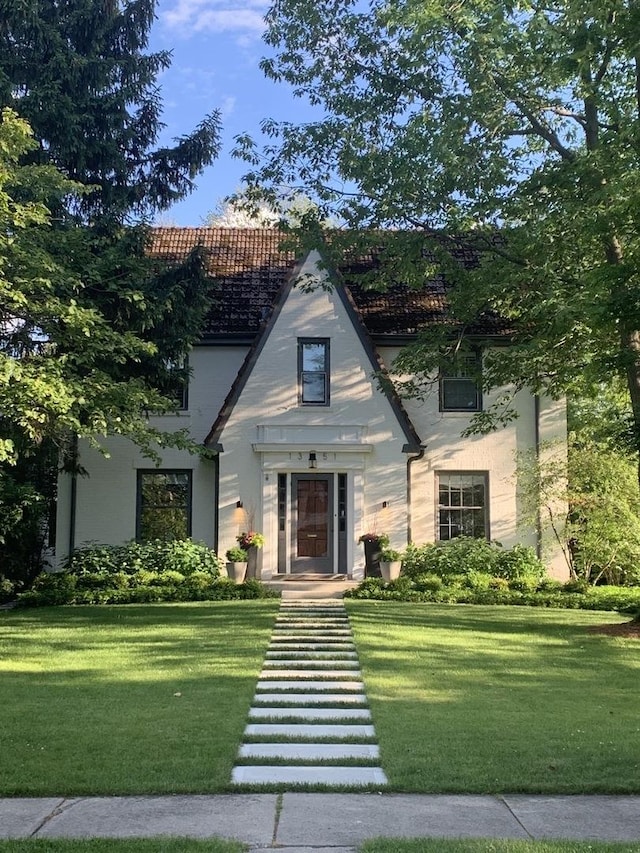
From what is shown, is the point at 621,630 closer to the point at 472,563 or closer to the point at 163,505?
the point at 472,563

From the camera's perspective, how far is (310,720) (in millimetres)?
7797

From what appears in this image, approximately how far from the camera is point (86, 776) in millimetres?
5906

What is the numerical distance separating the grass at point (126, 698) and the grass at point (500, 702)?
1.55 m

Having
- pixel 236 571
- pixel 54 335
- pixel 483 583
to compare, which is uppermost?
pixel 54 335

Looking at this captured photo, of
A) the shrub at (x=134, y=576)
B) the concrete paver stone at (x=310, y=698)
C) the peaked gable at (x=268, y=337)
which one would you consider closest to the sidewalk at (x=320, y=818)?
the concrete paver stone at (x=310, y=698)

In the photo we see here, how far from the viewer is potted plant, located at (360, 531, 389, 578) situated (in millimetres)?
17625

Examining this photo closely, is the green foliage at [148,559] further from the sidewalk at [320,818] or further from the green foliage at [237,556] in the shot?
the sidewalk at [320,818]

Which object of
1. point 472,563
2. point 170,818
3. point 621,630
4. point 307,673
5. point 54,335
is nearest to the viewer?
point 170,818

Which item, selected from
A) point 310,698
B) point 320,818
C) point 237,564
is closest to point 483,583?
point 237,564

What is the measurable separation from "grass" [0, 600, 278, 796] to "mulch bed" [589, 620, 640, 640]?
17.8 feet

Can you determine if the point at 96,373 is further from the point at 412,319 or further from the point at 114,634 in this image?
the point at 412,319

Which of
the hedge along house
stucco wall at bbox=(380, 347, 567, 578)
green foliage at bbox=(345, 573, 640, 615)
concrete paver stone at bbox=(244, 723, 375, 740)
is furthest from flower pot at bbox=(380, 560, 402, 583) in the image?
concrete paver stone at bbox=(244, 723, 375, 740)

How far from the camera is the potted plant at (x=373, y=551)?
17.6 m

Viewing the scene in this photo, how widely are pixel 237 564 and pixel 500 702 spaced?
9539 millimetres
